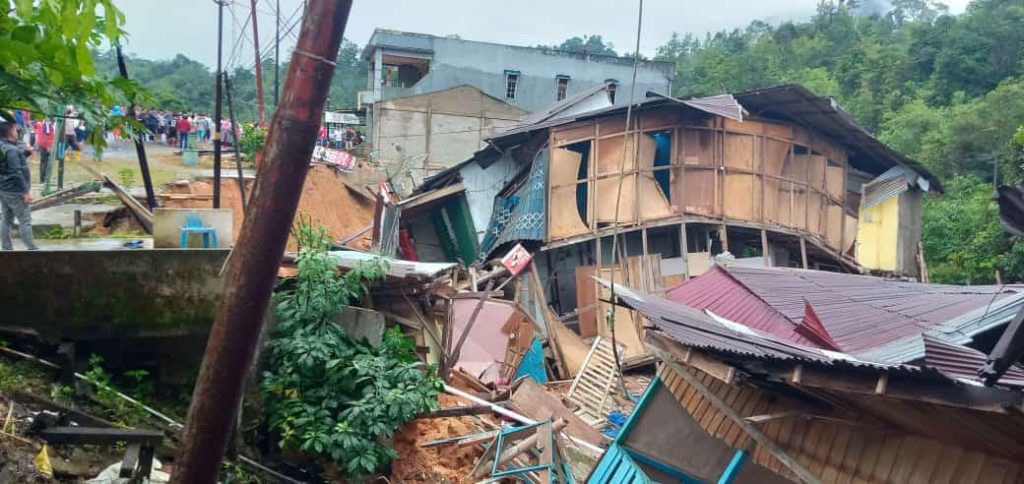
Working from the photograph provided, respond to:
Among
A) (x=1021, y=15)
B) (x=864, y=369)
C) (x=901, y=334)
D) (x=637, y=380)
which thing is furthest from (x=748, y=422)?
(x=1021, y=15)

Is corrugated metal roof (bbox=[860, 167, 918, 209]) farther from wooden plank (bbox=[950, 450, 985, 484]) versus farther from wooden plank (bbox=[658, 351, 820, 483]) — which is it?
wooden plank (bbox=[950, 450, 985, 484])

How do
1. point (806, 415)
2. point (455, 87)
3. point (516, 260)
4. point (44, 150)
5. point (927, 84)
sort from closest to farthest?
1. point (806, 415)
2. point (516, 260)
3. point (44, 150)
4. point (455, 87)
5. point (927, 84)

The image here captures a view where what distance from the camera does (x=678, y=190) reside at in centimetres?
1644

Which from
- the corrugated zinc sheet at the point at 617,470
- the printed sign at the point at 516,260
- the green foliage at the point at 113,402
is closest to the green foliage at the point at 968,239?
the printed sign at the point at 516,260

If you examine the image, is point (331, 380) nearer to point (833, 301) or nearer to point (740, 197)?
point (833, 301)

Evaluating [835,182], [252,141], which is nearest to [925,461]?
[835,182]

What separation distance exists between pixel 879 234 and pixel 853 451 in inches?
654

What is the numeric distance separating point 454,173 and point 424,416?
12.7 m

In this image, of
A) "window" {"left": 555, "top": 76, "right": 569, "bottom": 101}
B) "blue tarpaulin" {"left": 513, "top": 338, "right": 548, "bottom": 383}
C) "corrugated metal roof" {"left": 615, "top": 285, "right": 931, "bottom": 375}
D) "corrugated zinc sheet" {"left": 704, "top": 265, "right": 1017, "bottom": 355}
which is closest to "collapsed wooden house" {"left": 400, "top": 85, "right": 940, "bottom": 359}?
A: "blue tarpaulin" {"left": 513, "top": 338, "right": 548, "bottom": 383}

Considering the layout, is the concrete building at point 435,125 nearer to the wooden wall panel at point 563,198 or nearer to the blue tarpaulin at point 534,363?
the wooden wall panel at point 563,198

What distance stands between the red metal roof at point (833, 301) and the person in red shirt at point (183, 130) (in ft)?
69.8

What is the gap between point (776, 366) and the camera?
416 centimetres

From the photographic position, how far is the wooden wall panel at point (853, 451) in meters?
3.75

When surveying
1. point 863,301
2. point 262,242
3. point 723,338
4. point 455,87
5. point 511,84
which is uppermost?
point 511,84
